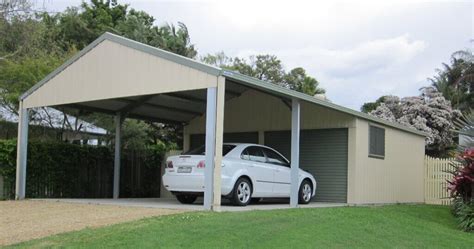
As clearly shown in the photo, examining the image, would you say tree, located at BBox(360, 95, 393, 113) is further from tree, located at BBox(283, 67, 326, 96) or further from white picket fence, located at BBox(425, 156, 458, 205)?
white picket fence, located at BBox(425, 156, 458, 205)

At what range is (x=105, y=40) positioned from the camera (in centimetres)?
1398

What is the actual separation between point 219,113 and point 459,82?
29.6 m

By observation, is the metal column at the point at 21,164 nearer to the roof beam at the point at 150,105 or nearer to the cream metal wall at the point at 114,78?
the cream metal wall at the point at 114,78

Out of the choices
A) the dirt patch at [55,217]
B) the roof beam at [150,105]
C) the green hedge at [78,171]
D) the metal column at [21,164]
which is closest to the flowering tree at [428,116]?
the roof beam at [150,105]

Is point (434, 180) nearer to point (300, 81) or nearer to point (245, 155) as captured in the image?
point (245, 155)

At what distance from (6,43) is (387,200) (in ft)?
44.1

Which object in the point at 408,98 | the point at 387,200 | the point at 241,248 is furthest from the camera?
the point at 408,98

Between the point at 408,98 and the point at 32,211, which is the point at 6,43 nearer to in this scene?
the point at 32,211

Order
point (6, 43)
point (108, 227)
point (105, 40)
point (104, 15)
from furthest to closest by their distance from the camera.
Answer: point (104, 15) < point (6, 43) < point (105, 40) < point (108, 227)

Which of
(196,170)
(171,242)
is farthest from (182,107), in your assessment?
(171,242)

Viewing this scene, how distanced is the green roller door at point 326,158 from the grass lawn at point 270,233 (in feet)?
14.8

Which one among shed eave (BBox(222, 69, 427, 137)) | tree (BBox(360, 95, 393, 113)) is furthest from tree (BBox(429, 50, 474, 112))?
shed eave (BBox(222, 69, 427, 137))

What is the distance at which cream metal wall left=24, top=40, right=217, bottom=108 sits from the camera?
12383 mm

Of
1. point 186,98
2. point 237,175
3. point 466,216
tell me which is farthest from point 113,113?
point 466,216
